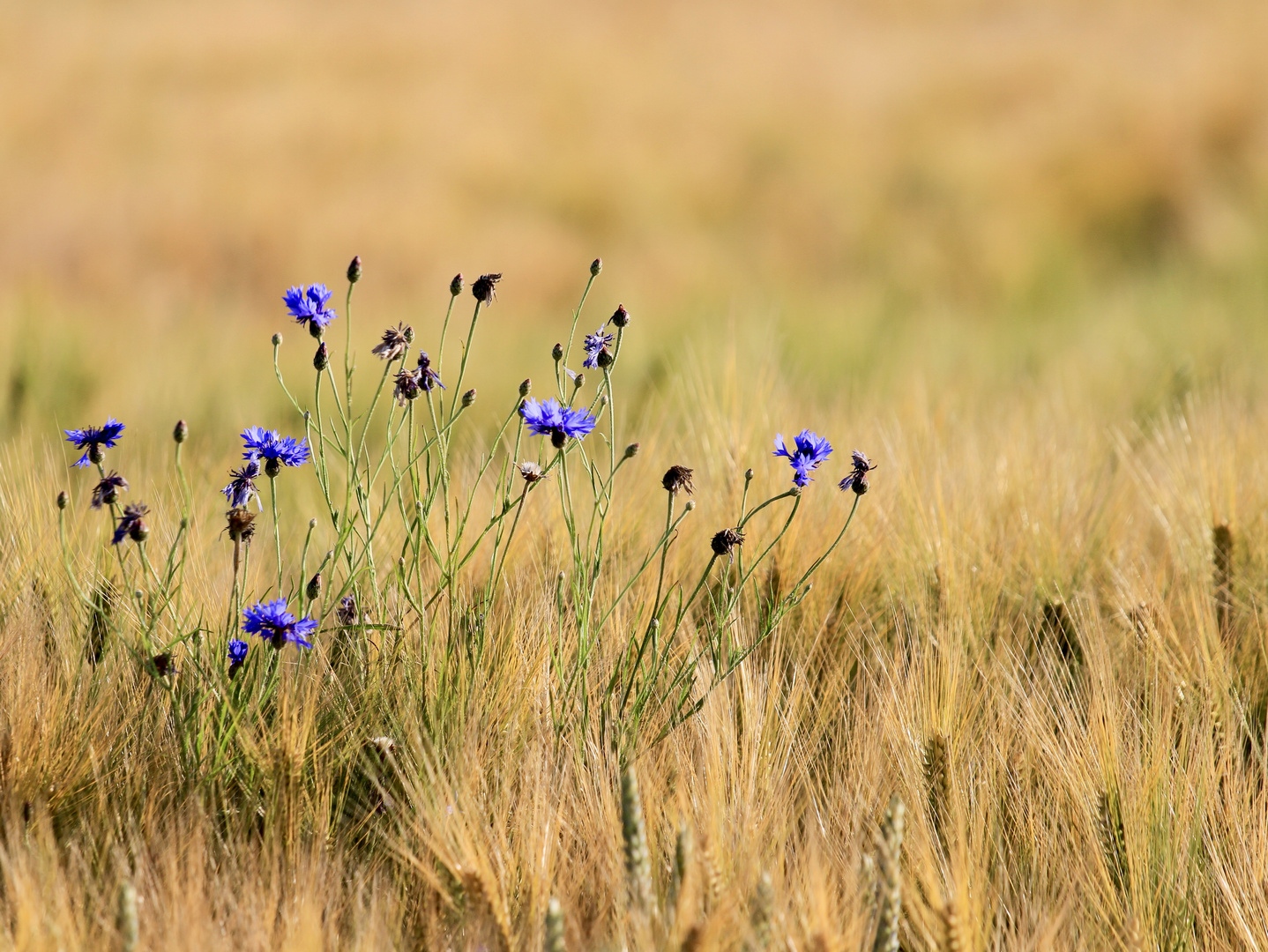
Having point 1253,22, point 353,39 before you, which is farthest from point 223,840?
point 1253,22

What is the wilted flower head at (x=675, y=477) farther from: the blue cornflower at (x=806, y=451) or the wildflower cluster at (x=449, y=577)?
the blue cornflower at (x=806, y=451)

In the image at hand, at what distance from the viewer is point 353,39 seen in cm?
859

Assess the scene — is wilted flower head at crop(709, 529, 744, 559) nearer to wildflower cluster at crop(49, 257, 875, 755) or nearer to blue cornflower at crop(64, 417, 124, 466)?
wildflower cluster at crop(49, 257, 875, 755)

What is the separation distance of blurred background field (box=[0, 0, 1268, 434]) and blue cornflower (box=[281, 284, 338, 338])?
70.1 inches

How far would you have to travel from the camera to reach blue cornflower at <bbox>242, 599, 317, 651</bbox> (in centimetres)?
111

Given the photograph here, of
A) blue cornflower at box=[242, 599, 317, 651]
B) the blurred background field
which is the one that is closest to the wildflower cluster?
blue cornflower at box=[242, 599, 317, 651]

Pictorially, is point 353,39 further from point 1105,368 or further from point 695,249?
point 1105,368

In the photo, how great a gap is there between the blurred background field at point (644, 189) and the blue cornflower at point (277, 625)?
6.31ft

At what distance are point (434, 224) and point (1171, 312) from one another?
12.6ft

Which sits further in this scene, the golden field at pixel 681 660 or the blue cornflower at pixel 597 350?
the blue cornflower at pixel 597 350

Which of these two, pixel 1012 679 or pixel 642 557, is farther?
pixel 642 557

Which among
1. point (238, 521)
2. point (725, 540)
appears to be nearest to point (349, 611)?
point (238, 521)

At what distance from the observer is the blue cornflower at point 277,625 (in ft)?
3.65

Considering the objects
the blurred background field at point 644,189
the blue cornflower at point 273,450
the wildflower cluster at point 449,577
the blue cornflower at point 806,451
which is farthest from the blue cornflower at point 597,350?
the blurred background field at point 644,189
